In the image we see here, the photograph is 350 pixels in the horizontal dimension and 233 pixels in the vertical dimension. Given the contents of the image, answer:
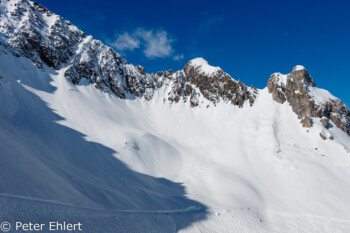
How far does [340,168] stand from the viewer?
50.5 metres

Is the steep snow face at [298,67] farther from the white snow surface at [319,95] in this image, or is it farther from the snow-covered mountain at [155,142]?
the white snow surface at [319,95]

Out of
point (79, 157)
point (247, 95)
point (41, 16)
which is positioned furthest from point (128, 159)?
point (41, 16)

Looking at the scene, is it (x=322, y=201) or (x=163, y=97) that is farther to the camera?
(x=163, y=97)

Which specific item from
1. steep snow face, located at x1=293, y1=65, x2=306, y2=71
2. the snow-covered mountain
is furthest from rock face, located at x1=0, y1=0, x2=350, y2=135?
the snow-covered mountain

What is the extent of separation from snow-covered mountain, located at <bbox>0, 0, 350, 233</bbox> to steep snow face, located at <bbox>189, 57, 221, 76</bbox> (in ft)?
2.65

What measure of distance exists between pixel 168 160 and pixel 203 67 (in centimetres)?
5225

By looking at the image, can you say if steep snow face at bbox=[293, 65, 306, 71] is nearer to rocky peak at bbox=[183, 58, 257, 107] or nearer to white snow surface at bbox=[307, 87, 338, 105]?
white snow surface at bbox=[307, 87, 338, 105]

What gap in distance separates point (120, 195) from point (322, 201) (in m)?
36.8

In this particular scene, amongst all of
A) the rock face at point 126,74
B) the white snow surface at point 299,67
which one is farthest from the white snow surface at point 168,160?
the white snow surface at point 299,67

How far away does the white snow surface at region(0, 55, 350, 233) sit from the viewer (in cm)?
2731

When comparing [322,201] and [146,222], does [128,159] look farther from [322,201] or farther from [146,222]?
[322,201]

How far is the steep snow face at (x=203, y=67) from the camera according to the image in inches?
3509

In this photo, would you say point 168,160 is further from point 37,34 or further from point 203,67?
point 37,34

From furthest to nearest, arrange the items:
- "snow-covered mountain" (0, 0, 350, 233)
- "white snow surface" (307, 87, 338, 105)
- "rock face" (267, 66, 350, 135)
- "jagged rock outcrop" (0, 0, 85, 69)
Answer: "white snow surface" (307, 87, 338, 105) → "jagged rock outcrop" (0, 0, 85, 69) → "rock face" (267, 66, 350, 135) → "snow-covered mountain" (0, 0, 350, 233)
